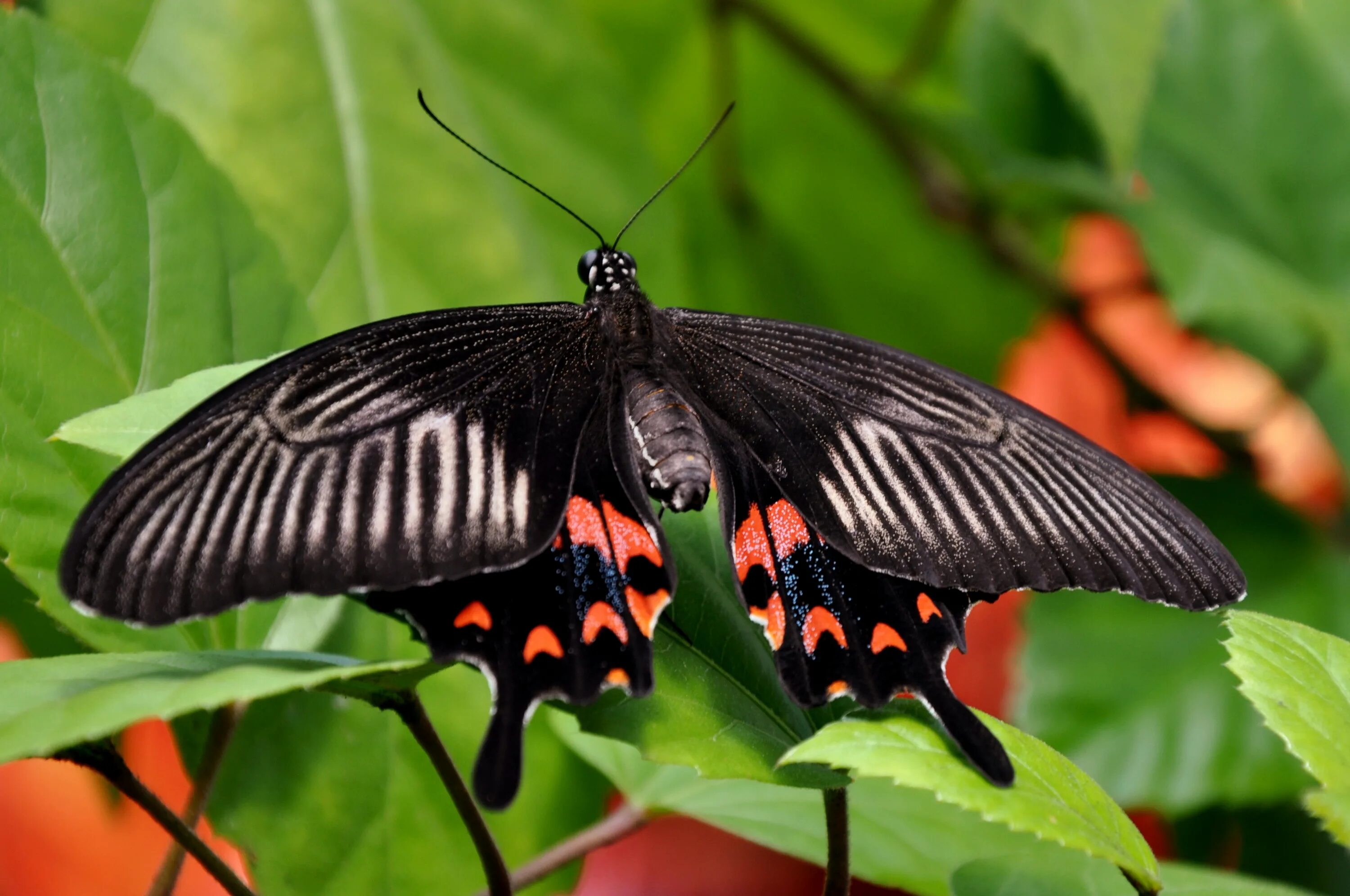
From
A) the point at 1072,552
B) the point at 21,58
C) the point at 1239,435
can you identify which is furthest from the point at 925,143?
the point at 21,58

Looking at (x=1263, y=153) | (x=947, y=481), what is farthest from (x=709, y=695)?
(x=1263, y=153)

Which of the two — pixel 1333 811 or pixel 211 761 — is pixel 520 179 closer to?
pixel 211 761

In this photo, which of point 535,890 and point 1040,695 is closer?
point 535,890

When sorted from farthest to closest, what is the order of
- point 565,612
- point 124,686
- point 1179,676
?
point 1179,676 < point 565,612 < point 124,686

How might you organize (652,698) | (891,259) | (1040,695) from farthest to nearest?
1. (891,259)
2. (1040,695)
3. (652,698)

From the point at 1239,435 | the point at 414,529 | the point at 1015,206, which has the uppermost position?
the point at 1015,206

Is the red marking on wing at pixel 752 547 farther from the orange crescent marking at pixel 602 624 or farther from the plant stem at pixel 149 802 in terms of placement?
the plant stem at pixel 149 802

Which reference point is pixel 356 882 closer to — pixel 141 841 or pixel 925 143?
pixel 141 841
